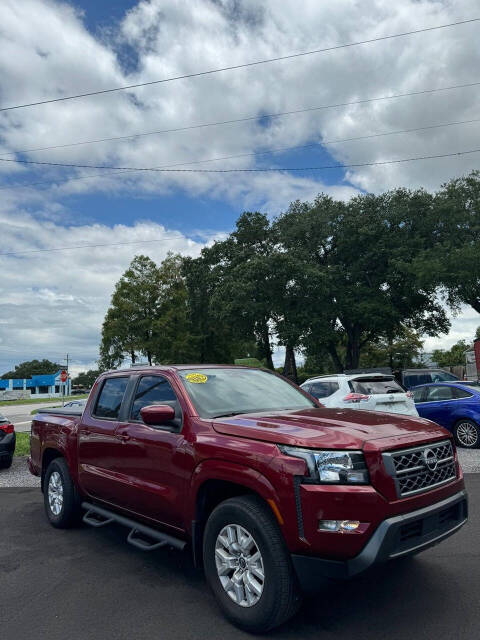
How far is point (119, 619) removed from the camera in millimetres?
3580

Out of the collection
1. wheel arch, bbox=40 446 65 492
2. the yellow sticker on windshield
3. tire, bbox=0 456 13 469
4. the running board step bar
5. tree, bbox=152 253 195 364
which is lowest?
tire, bbox=0 456 13 469

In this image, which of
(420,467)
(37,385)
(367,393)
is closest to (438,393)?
(367,393)

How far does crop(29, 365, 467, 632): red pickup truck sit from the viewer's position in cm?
304

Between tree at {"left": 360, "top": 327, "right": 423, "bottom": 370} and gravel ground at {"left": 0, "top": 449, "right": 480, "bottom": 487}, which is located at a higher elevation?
tree at {"left": 360, "top": 327, "right": 423, "bottom": 370}

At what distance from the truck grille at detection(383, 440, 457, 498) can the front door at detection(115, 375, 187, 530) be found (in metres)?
1.54

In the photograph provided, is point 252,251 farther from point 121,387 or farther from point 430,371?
point 121,387

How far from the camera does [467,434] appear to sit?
1109 cm

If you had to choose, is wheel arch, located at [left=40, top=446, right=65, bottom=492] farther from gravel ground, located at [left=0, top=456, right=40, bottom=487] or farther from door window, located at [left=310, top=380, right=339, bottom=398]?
door window, located at [left=310, top=380, right=339, bottom=398]

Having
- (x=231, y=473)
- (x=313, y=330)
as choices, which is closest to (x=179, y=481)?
(x=231, y=473)

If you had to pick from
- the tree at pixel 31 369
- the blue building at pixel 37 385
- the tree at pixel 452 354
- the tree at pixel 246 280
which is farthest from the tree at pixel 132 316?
the tree at pixel 31 369

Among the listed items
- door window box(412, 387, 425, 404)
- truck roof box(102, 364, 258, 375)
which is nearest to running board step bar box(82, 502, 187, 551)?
truck roof box(102, 364, 258, 375)

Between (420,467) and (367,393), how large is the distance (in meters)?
7.39

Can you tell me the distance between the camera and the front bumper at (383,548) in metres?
2.98

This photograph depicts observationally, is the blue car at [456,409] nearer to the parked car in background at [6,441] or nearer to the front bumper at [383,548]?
the front bumper at [383,548]
